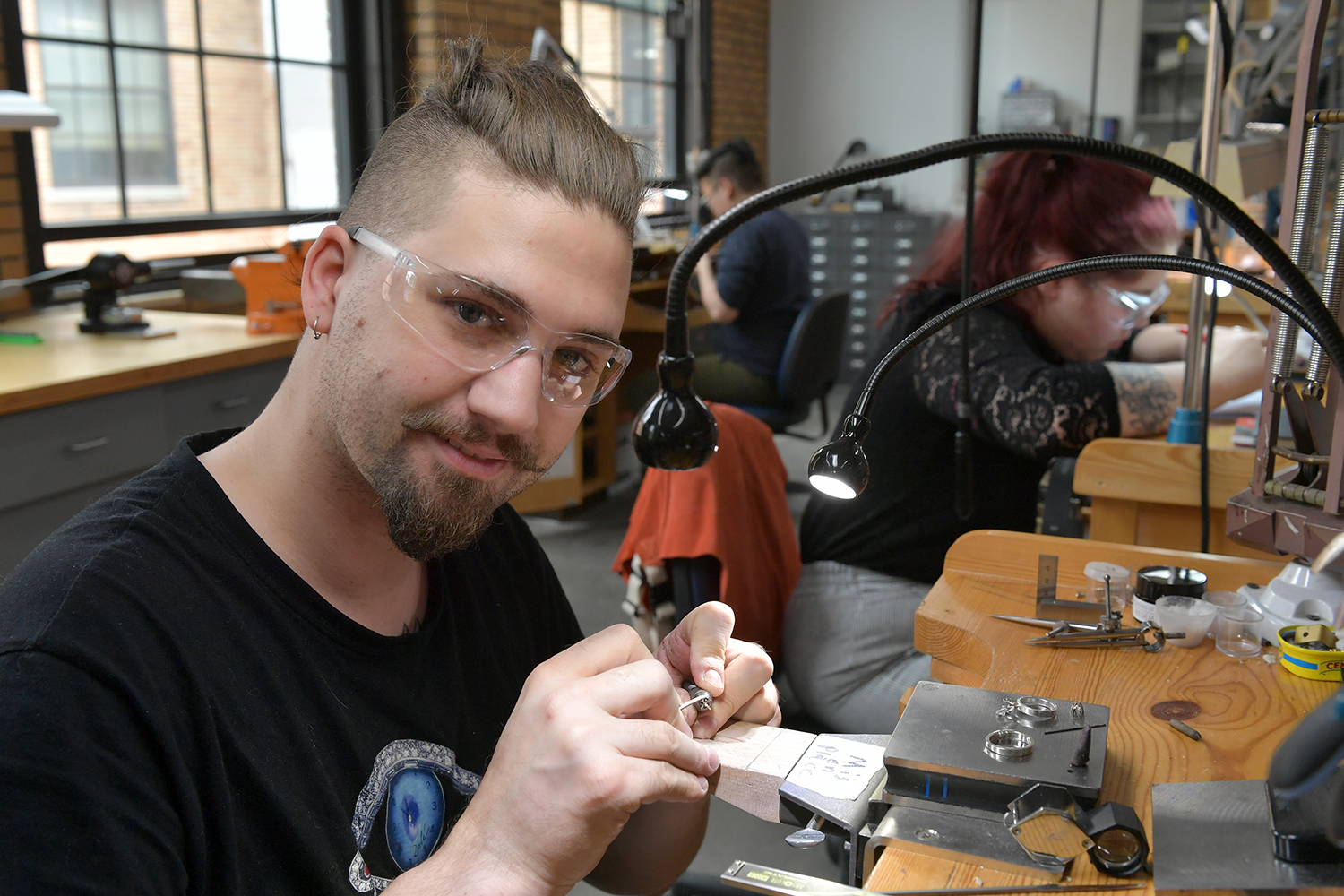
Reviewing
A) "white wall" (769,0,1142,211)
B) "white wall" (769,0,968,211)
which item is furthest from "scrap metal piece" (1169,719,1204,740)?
"white wall" (769,0,968,211)

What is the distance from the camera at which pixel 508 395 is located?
880 mm

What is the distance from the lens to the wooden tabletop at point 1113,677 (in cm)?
85

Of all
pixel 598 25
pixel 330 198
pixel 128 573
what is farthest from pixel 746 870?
pixel 598 25

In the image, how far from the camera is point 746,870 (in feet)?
2.29

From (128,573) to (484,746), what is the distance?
403mm

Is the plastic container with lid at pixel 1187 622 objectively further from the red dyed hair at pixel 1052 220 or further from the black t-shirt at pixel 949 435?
the red dyed hair at pixel 1052 220

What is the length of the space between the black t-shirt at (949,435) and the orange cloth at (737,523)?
4.4 inches

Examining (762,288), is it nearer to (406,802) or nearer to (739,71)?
(406,802)

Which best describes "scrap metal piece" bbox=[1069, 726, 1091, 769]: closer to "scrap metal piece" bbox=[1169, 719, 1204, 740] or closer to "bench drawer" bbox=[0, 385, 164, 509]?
"scrap metal piece" bbox=[1169, 719, 1204, 740]

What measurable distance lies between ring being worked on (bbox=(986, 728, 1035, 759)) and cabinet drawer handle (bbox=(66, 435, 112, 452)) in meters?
2.18

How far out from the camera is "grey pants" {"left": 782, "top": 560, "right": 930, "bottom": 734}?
1.76 m

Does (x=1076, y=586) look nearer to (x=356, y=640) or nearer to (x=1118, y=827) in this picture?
(x=1118, y=827)

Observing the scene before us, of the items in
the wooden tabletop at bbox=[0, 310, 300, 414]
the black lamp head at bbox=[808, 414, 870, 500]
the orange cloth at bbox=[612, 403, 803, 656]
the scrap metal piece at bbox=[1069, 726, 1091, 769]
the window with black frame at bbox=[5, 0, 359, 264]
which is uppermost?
the window with black frame at bbox=[5, 0, 359, 264]

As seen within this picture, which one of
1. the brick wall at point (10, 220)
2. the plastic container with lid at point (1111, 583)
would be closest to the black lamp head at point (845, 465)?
the plastic container with lid at point (1111, 583)
